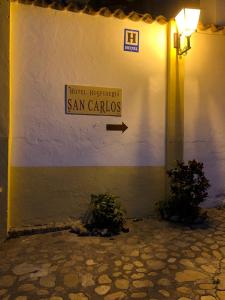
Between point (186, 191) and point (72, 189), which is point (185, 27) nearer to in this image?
point (186, 191)

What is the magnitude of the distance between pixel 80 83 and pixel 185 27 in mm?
2064

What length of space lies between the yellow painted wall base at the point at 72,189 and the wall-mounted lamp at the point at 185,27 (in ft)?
7.50

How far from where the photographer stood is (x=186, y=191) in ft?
18.0

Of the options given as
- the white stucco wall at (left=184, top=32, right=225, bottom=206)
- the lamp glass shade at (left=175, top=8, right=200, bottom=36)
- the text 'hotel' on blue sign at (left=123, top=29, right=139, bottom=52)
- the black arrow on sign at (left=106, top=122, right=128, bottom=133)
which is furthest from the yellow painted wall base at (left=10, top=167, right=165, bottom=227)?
the lamp glass shade at (left=175, top=8, right=200, bottom=36)

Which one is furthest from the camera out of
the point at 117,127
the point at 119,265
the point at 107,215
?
the point at 117,127

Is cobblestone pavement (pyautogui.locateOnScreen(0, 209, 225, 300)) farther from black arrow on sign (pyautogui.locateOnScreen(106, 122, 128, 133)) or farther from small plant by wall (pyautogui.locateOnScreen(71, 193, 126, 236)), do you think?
black arrow on sign (pyautogui.locateOnScreen(106, 122, 128, 133))

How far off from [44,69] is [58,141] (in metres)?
1.21

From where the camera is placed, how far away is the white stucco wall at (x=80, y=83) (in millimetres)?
5125

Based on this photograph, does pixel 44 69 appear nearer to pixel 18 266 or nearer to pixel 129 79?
pixel 129 79

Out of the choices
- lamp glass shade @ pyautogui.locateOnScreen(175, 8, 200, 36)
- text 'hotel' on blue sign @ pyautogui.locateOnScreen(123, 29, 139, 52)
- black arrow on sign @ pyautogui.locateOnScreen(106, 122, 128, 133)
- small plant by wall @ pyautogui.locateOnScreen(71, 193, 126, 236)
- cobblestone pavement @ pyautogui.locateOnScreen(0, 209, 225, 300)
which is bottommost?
cobblestone pavement @ pyautogui.locateOnScreen(0, 209, 225, 300)

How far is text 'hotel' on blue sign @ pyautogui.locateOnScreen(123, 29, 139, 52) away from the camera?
5.62m

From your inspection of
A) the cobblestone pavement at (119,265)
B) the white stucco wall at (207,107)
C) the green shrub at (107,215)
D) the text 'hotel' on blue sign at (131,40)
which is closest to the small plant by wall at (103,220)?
the green shrub at (107,215)

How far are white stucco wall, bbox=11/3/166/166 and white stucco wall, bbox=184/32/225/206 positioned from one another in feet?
1.93

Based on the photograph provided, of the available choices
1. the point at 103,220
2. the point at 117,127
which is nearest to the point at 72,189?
the point at 103,220
